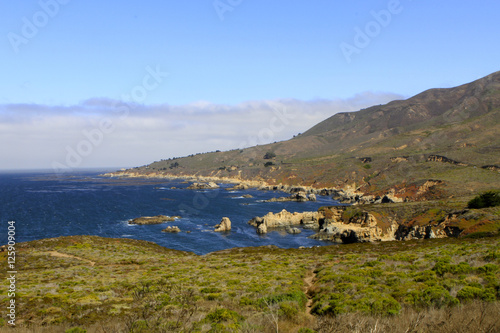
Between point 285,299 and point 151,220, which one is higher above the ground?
point 285,299

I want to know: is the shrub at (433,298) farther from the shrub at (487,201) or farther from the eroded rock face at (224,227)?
the eroded rock face at (224,227)

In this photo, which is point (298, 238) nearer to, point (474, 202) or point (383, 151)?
point (474, 202)

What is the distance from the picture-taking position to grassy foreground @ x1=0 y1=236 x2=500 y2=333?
10.8 metres

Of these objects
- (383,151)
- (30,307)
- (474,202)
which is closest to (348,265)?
(30,307)

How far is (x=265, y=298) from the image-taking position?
17156 millimetres

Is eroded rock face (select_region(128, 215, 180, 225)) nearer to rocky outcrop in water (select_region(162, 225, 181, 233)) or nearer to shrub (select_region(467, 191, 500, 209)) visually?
rocky outcrop in water (select_region(162, 225, 181, 233))

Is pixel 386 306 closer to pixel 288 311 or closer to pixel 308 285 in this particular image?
pixel 288 311

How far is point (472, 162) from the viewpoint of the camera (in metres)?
122

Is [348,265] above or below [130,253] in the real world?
above

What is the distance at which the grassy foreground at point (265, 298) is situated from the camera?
35.5 feet

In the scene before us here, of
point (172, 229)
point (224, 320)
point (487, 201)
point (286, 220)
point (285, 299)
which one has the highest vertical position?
point (224, 320)

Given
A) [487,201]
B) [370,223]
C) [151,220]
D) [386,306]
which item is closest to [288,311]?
[386,306]

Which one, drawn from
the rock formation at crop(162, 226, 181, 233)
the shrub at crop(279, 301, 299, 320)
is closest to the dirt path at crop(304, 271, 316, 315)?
the shrub at crop(279, 301, 299, 320)

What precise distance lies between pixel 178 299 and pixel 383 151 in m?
192
